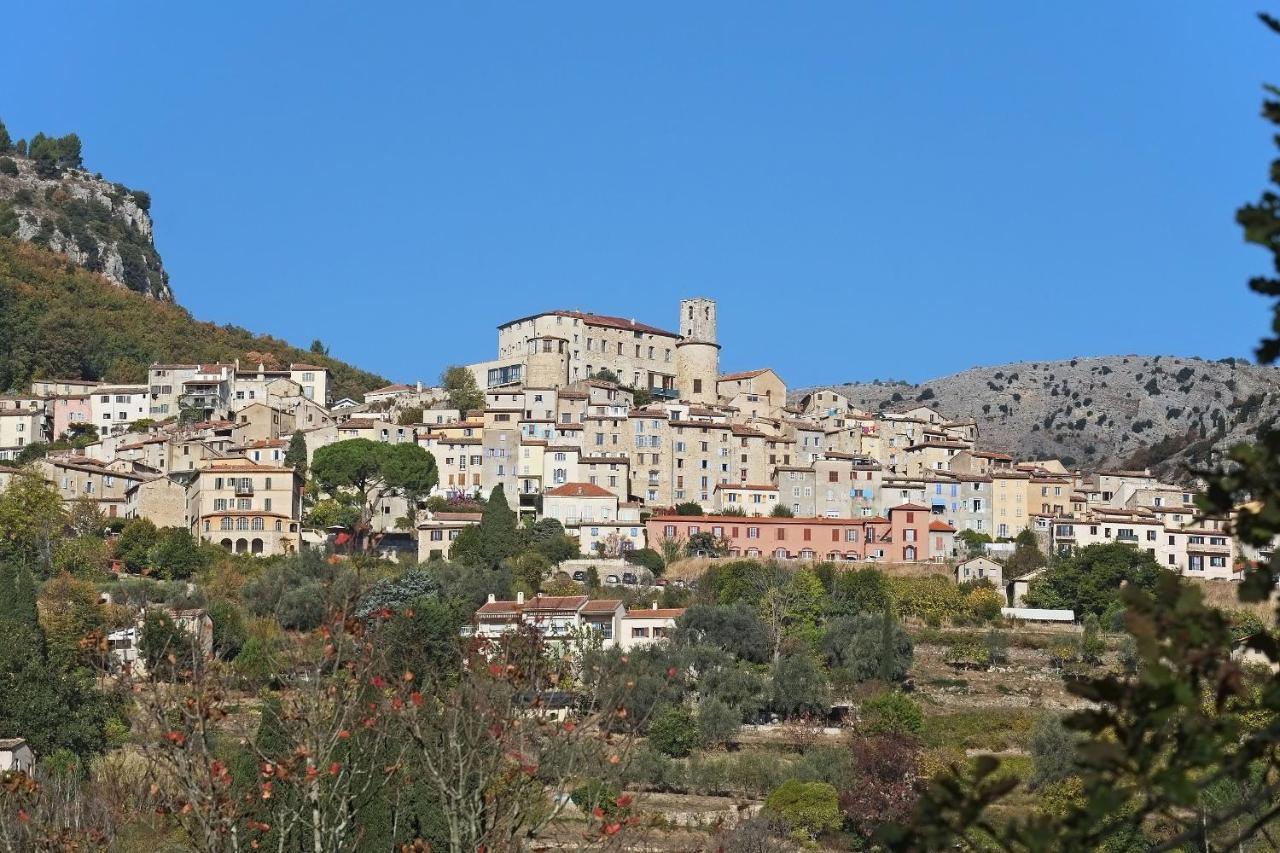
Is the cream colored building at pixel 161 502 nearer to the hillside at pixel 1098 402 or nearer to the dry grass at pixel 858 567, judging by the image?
the dry grass at pixel 858 567

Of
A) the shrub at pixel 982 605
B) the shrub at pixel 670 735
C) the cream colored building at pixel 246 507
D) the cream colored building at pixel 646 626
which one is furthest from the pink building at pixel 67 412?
the shrub at pixel 670 735

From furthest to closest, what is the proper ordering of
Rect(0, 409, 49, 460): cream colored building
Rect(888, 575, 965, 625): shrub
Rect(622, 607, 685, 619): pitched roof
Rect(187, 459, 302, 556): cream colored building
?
Rect(0, 409, 49, 460): cream colored building < Rect(187, 459, 302, 556): cream colored building < Rect(888, 575, 965, 625): shrub < Rect(622, 607, 685, 619): pitched roof

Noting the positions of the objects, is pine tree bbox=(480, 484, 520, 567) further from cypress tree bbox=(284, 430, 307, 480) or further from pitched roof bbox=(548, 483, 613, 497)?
cypress tree bbox=(284, 430, 307, 480)

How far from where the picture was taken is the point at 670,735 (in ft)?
187

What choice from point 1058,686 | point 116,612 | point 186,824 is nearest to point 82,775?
point 116,612

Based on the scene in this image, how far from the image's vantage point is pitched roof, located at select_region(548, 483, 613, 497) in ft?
273

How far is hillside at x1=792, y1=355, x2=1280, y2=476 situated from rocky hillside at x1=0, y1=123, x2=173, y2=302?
53853mm

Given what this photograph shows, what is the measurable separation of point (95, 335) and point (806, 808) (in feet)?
257

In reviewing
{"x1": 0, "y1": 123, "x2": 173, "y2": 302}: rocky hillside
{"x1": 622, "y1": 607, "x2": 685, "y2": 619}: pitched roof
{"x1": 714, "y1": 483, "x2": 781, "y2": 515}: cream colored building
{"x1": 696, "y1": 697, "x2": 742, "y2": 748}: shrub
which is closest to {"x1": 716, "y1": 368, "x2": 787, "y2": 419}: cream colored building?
{"x1": 714, "y1": 483, "x2": 781, "y2": 515}: cream colored building

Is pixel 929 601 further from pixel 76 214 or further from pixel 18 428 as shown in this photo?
pixel 76 214

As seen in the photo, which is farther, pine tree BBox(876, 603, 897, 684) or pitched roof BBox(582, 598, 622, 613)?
pitched roof BBox(582, 598, 622, 613)

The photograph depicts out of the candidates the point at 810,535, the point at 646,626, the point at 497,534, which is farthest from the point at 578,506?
the point at 646,626

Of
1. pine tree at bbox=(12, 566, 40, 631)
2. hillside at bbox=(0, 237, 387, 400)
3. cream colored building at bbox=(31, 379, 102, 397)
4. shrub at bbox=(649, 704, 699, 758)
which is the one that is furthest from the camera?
hillside at bbox=(0, 237, 387, 400)

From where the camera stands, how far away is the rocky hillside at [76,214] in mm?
148250
